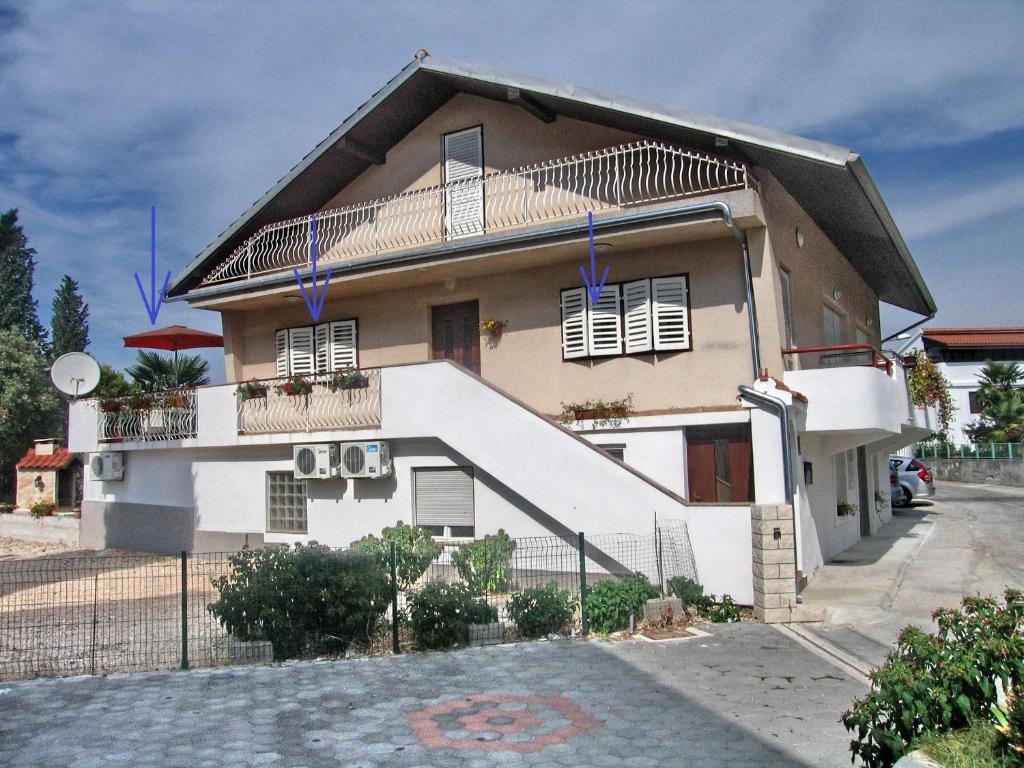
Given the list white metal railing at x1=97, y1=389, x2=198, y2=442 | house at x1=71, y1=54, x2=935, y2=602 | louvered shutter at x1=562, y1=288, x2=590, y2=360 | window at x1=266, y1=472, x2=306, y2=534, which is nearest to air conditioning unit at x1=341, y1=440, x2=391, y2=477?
house at x1=71, y1=54, x2=935, y2=602

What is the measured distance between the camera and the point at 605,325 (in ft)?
47.6

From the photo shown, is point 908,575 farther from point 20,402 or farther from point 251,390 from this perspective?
point 20,402

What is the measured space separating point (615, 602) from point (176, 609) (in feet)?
19.9

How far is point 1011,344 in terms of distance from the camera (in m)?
49.6

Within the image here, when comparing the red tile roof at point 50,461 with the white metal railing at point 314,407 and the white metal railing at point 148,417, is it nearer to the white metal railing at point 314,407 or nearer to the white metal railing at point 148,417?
the white metal railing at point 148,417

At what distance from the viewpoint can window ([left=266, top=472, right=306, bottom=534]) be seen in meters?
16.8

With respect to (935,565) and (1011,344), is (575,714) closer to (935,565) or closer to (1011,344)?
(935,565)

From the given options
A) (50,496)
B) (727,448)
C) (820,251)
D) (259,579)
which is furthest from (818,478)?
(50,496)

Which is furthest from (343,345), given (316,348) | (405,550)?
(405,550)

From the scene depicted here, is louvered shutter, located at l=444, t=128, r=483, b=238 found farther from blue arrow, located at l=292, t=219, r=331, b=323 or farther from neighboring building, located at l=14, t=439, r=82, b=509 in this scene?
neighboring building, located at l=14, t=439, r=82, b=509

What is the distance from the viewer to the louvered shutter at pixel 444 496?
14.8 metres

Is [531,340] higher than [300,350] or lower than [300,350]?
lower

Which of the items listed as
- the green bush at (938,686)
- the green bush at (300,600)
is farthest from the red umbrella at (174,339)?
the green bush at (938,686)

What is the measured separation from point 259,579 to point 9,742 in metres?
3.01
